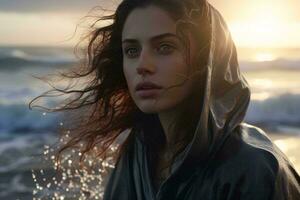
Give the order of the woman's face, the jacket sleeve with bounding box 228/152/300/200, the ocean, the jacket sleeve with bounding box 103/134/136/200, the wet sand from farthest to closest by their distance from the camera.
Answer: the ocean → the wet sand → the jacket sleeve with bounding box 103/134/136/200 → the woman's face → the jacket sleeve with bounding box 228/152/300/200

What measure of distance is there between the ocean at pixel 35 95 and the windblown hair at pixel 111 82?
235 centimetres

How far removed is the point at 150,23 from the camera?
9.93 feet

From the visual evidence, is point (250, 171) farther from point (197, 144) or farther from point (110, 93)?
point (110, 93)

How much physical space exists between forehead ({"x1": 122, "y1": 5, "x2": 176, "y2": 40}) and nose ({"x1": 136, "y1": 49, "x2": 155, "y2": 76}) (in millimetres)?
58

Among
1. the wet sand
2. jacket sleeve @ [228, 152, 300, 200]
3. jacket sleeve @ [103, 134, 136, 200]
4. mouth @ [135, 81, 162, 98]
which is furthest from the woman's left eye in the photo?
the wet sand

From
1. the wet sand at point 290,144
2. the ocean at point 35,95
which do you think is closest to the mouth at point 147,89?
the ocean at point 35,95

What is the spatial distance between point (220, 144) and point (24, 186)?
495 cm

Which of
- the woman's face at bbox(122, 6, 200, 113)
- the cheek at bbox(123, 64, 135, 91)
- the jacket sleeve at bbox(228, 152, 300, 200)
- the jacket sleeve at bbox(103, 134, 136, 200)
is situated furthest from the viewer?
the jacket sleeve at bbox(103, 134, 136, 200)

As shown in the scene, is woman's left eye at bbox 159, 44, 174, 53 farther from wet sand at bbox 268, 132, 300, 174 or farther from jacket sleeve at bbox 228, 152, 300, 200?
wet sand at bbox 268, 132, 300, 174

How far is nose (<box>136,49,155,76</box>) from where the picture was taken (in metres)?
3.00

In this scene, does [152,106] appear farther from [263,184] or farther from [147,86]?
[263,184]

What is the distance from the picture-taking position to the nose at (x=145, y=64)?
3.00m

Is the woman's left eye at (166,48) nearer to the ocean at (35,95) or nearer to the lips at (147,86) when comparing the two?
the lips at (147,86)

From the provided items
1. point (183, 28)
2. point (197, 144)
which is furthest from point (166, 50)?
point (197, 144)
